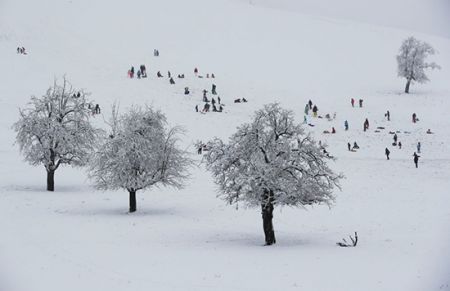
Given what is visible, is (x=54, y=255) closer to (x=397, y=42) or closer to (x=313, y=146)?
(x=313, y=146)

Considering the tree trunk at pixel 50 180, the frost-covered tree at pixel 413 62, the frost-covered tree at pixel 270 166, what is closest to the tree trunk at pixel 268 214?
the frost-covered tree at pixel 270 166

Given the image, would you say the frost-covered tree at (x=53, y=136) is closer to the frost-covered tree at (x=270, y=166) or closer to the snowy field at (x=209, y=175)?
the snowy field at (x=209, y=175)

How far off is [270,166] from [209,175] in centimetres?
2292

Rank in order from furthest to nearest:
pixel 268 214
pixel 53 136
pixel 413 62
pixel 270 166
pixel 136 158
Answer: pixel 413 62, pixel 53 136, pixel 136 158, pixel 268 214, pixel 270 166

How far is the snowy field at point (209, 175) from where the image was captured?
68.8 ft

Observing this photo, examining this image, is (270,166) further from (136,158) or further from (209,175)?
(209,175)

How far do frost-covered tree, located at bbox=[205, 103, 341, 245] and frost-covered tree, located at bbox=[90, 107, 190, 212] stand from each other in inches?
301

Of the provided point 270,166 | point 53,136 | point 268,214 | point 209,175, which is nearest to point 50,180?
point 53,136

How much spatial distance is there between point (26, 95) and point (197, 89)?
21.4 m

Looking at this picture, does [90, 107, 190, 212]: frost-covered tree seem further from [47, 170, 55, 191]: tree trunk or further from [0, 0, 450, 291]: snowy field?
[47, 170, 55, 191]: tree trunk

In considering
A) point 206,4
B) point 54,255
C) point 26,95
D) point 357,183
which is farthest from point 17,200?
point 206,4

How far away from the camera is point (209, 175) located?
1852 inches

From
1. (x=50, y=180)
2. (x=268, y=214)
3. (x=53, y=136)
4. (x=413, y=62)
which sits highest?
(x=413, y=62)

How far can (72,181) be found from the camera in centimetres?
4359
